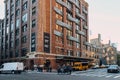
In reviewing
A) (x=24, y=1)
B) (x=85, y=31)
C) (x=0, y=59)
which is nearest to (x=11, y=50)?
(x=0, y=59)

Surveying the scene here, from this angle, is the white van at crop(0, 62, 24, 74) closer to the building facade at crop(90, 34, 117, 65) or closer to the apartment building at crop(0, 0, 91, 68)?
the apartment building at crop(0, 0, 91, 68)

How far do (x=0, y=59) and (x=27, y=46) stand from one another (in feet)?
69.5

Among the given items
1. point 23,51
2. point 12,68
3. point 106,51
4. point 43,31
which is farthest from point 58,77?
point 106,51

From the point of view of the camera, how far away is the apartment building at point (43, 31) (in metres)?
59.8

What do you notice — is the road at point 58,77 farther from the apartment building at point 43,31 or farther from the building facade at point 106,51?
the building facade at point 106,51

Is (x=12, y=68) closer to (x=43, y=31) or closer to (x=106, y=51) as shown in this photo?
(x=43, y=31)

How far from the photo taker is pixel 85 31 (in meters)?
87.2

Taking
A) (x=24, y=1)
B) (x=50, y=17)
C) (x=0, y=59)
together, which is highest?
(x=24, y=1)

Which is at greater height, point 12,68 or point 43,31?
point 43,31

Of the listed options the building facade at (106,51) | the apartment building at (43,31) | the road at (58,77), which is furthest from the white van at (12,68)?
the building facade at (106,51)

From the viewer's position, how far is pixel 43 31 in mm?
59781

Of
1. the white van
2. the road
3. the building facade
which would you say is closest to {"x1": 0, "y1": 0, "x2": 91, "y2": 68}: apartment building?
the white van

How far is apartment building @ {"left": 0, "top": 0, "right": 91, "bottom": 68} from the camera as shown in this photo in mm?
59750

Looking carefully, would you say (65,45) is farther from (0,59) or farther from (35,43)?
(0,59)
